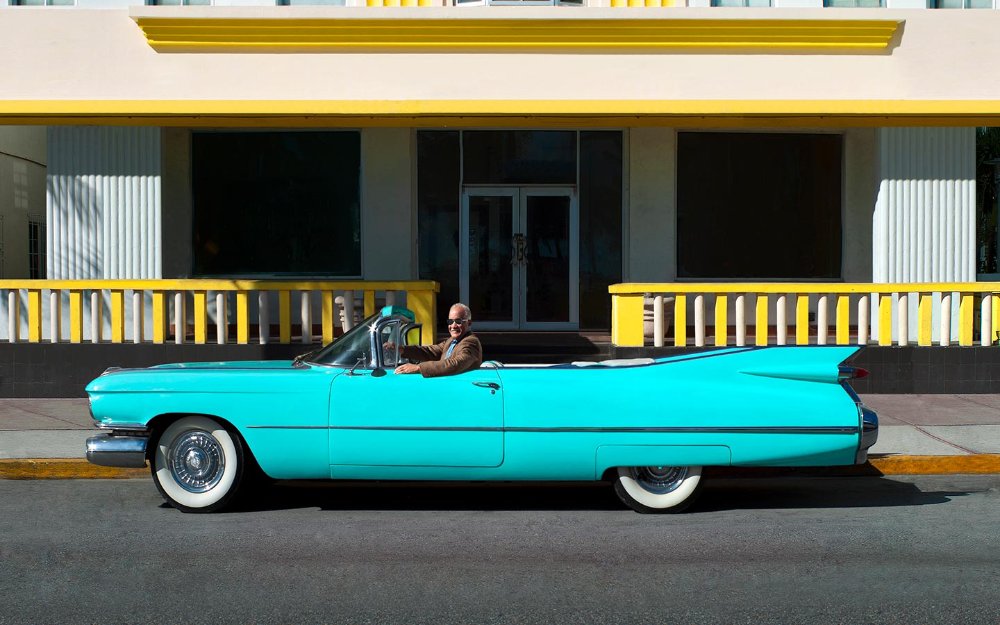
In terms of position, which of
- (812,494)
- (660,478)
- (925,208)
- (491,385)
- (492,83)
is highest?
(492,83)

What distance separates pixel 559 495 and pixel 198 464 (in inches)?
104

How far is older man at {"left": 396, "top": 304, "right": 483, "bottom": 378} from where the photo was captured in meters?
7.24

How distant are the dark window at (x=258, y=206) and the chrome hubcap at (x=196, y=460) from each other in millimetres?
9037

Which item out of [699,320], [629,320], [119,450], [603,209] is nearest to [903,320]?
[699,320]

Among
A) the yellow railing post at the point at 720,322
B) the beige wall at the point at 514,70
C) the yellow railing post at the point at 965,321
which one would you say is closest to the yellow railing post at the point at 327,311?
the beige wall at the point at 514,70

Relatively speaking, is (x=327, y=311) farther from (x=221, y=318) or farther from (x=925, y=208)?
(x=925, y=208)

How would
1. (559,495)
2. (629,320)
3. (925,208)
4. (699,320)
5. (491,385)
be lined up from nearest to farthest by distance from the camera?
(491,385) < (559,495) < (699,320) < (629,320) < (925,208)

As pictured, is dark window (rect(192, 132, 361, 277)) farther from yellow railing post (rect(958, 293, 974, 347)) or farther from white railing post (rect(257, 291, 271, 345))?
yellow railing post (rect(958, 293, 974, 347))

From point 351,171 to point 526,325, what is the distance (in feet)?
11.6

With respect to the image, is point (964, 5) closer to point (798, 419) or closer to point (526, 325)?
point (526, 325)

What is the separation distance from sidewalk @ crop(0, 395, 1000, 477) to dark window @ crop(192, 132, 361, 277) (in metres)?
4.31

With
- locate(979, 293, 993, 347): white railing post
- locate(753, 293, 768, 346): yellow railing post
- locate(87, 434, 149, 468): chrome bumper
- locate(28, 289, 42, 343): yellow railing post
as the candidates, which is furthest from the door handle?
locate(979, 293, 993, 347): white railing post

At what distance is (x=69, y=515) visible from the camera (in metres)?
7.29

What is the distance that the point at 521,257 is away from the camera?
16484 millimetres
